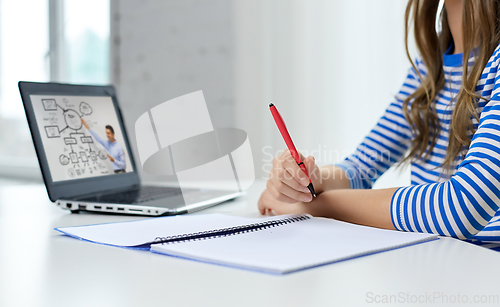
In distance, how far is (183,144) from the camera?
110 centimetres

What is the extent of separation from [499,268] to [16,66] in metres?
3.01

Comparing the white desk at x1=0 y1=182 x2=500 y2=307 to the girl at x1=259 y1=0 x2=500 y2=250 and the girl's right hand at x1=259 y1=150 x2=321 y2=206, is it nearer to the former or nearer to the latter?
the girl at x1=259 y1=0 x2=500 y2=250

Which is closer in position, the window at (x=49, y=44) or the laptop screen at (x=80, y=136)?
the laptop screen at (x=80, y=136)

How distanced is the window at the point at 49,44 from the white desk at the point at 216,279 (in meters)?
2.34

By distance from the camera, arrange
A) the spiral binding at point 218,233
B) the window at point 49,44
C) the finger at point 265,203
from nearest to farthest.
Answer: the spiral binding at point 218,233
the finger at point 265,203
the window at point 49,44

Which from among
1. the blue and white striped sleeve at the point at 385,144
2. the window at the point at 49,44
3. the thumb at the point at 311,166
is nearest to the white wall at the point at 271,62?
the window at the point at 49,44

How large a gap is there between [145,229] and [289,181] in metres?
0.23

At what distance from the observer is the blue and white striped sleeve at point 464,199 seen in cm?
53

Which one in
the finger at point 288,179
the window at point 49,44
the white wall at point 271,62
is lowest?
the finger at point 288,179

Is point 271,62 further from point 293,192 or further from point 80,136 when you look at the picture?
point 293,192

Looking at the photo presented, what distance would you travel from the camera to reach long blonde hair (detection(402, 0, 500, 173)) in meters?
0.73

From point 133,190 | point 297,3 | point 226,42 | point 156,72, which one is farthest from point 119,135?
point 156,72

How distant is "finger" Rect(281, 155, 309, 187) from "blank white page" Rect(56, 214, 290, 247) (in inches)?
4.0

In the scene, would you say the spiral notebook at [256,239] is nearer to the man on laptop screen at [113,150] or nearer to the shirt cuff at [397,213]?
the shirt cuff at [397,213]
